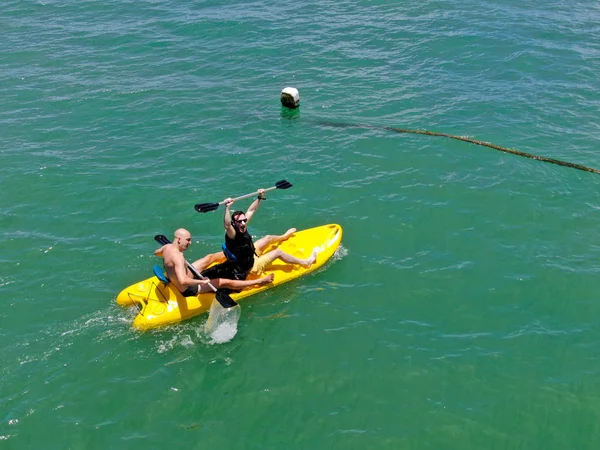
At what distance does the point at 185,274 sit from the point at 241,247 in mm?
1098

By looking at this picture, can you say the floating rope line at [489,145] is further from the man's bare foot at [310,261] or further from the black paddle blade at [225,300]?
the black paddle blade at [225,300]

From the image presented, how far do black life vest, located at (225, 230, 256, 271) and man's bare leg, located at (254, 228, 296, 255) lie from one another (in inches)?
22.4

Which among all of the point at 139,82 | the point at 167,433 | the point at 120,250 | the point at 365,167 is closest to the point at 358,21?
the point at 139,82

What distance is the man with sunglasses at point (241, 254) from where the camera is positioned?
398 inches

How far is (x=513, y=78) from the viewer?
17422mm

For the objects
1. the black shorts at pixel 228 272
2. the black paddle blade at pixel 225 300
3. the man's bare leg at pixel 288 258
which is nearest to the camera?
the black paddle blade at pixel 225 300

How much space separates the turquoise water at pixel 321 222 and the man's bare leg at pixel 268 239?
2.67 ft

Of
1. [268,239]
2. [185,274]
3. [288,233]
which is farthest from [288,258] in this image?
[185,274]

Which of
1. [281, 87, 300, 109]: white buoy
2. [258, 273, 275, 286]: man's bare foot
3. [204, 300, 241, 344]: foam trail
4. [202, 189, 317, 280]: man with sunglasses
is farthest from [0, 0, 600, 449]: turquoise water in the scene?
[202, 189, 317, 280]: man with sunglasses

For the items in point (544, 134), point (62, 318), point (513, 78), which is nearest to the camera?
point (62, 318)

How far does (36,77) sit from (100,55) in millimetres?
2299

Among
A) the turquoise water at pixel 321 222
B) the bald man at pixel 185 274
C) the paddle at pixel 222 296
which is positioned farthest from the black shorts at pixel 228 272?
the turquoise water at pixel 321 222

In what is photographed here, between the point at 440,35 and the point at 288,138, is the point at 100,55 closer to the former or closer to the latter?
A: the point at 288,138

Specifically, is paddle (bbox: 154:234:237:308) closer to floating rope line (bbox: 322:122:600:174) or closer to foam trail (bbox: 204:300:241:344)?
foam trail (bbox: 204:300:241:344)
